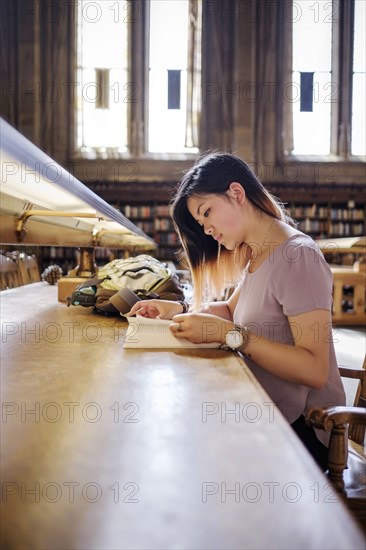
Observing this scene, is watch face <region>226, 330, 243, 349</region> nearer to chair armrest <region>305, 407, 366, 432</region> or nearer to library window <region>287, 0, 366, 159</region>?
chair armrest <region>305, 407, 366, 432</region>

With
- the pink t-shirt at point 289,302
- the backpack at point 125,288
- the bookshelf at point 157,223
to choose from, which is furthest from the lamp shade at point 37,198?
the bookshelf at point 157,223

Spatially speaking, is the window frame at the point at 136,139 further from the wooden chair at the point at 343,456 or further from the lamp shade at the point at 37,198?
the wooden chair at the point at 343,456

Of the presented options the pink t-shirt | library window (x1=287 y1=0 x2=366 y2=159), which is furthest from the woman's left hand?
library window (x1=287 y1=0 x2=366 y2=159)

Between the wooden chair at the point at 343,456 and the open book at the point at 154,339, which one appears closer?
the wooden chair at the point at 343,456

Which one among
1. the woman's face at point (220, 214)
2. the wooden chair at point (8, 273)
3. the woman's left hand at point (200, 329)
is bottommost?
the wooden chair at point (8, 273)

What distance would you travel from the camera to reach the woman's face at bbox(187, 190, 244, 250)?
4.50ft

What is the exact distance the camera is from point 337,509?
434mm

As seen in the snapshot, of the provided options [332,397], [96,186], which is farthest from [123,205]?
[332,397]

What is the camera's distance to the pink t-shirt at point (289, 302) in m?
1.15

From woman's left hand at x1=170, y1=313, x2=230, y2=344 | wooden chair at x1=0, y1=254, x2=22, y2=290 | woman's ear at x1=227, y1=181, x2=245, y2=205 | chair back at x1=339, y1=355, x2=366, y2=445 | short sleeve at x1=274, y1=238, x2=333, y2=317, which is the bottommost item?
chair back at x1=339, y1=355, x2=366, y2=445

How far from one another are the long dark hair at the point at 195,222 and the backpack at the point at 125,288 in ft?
0.38

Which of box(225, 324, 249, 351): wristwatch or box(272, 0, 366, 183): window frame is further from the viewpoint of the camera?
box(272, 0, 366, 183): window frame

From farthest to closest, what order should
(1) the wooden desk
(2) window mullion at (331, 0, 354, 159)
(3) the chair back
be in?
1. (2) window mullion at (331, 0, 354, 159)
2. (3) the chair back
3. (1) the wooden desk

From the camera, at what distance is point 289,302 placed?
1.17m
